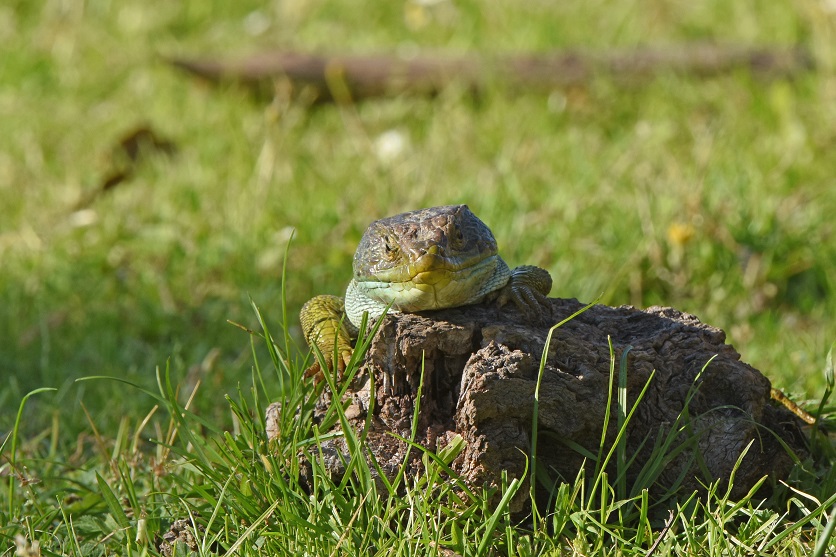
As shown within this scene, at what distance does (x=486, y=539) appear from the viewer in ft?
8.07

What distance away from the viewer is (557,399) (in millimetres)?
2615

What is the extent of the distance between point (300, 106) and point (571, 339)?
4.72 metres

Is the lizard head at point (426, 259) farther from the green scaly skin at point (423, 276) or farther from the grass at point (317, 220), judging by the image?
the grass at point (317, 220)

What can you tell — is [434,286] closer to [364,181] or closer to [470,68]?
[364,181]

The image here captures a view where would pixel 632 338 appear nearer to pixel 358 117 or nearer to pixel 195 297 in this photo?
pixel 195 297

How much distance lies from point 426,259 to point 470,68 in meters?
4.84

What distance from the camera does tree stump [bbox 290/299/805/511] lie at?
260 centimetres

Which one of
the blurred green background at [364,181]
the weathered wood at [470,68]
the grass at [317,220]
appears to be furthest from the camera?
the weathered wood at [470,68]

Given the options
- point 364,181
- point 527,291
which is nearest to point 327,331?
point 527,291

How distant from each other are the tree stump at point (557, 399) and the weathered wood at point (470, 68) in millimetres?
4376

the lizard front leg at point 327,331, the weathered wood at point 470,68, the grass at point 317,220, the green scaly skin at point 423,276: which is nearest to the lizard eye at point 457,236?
the green scaly skin at point 423,276

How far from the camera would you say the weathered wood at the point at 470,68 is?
6.95 m

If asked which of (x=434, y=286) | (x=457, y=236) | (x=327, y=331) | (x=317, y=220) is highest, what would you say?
(x=457, y=236)

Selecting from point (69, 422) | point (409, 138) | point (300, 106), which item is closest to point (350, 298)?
point (69, 422)
